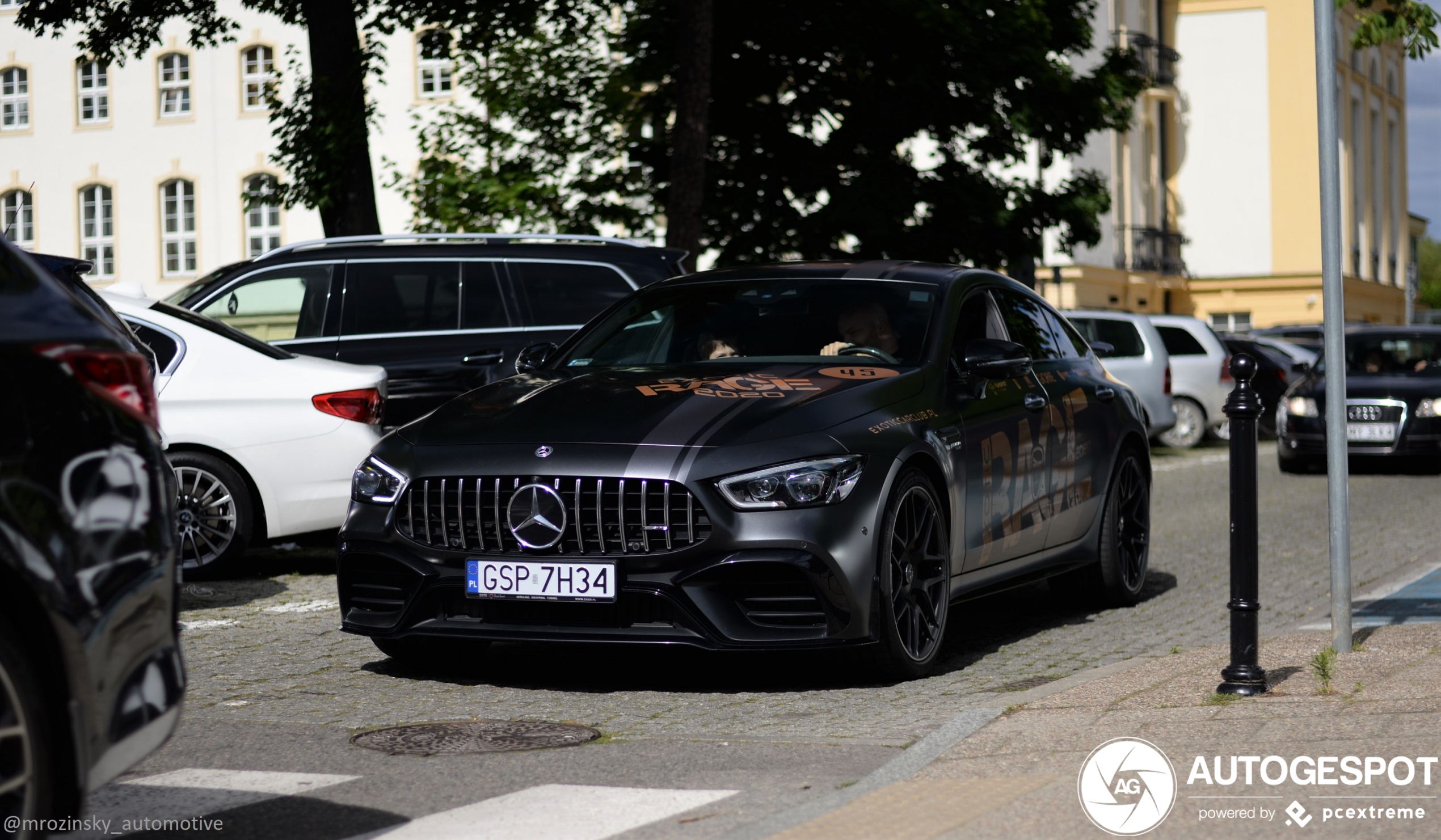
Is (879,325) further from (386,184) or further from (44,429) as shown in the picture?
(386,184)

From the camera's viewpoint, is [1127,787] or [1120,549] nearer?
[1127,787]

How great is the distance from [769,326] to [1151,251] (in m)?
46.7

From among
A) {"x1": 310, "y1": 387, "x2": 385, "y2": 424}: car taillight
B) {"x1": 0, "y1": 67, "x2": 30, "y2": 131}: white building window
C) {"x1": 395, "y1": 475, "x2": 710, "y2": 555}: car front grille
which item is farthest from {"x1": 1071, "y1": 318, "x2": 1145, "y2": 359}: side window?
{"x1": 0, "y1": 67, "x2": 30, "y2": 131}: white building window

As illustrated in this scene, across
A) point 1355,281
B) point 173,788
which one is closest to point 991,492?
point 173,788

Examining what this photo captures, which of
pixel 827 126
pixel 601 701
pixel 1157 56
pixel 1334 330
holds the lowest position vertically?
pixel 601 701

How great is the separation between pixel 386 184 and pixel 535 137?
2042 mm

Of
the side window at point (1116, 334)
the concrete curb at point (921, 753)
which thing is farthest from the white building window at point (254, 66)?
the concrete curb at point (921, 753)

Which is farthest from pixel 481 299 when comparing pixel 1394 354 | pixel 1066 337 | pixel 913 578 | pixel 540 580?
pixel 1394 354

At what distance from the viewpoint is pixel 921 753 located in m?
5.23

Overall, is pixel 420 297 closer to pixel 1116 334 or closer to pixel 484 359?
pixel 484 359

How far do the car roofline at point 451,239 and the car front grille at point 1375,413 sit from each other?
9.78 metres

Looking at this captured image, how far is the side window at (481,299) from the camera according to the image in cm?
1174

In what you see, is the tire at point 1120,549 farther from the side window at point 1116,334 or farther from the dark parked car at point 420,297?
the side window at point 1116,334

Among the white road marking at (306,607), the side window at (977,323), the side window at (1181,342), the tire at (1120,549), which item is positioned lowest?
the white road marking at (306,607)
